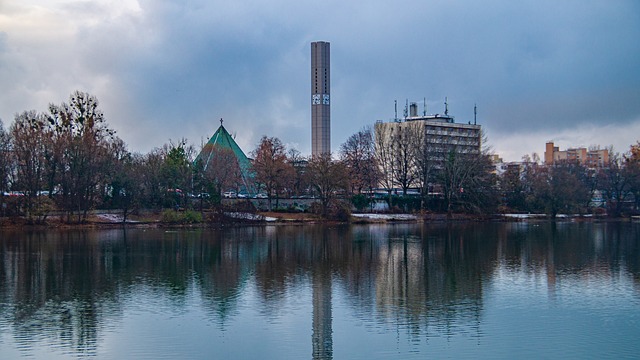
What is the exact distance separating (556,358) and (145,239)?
3706cm

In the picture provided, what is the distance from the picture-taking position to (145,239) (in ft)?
168

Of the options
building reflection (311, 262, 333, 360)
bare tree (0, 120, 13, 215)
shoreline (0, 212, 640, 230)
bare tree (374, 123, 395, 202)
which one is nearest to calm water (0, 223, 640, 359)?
building reflection (311, 262, 333, 360)

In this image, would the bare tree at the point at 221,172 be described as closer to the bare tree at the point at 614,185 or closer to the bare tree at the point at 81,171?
the bare tree at the point at 81,171

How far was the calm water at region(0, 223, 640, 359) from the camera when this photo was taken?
2008cm

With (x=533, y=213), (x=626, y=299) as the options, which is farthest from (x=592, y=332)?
(x=533, y=213)

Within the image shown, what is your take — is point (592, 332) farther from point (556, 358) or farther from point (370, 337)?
point (370, 337)

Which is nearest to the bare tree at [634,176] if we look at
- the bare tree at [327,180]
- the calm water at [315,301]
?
the bare tree at [327,180]

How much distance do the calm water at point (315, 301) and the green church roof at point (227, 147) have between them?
36.9m

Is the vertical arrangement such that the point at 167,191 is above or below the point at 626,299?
above

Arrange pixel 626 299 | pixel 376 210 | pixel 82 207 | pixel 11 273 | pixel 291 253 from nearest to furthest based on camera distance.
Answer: pixel 626 299 < pixel 11 273 < pixel 291 253 < pixel 82 207 < pixel 376 210

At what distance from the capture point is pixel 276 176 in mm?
77812

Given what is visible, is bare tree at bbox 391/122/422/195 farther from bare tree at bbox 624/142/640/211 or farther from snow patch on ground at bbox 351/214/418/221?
bare tree at bbox 624/142/640/211

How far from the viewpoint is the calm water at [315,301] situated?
65.9 feet

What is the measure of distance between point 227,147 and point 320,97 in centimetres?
3222
